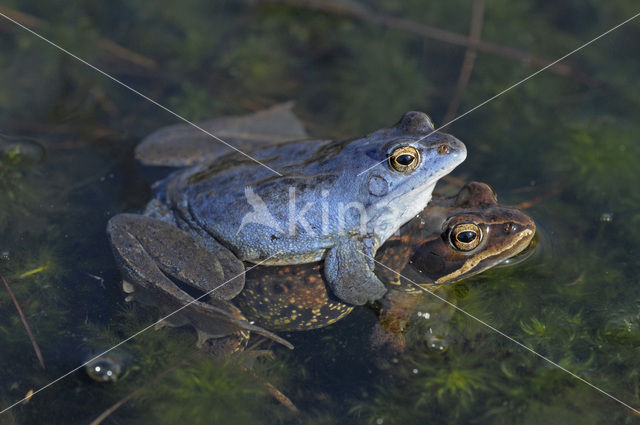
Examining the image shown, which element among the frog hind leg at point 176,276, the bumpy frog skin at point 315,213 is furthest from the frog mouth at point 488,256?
the frog hind leg at point 176,276

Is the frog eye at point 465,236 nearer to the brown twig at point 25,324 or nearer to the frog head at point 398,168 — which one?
the frog head at point 398,168

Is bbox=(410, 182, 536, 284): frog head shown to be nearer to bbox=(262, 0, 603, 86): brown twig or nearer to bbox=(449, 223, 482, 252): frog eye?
bbox=(449, 223, 482, 252): frog eye

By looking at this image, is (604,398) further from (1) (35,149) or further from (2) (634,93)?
(1) (35,149)

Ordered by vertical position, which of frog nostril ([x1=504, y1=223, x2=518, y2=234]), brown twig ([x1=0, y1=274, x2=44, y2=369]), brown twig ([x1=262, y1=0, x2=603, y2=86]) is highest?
brown twig ([x1=262, y1=0, x2=603, y2=86])

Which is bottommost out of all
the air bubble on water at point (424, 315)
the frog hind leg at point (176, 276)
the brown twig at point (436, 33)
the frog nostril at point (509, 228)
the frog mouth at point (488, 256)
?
the air bubble on water at point (424, 315)

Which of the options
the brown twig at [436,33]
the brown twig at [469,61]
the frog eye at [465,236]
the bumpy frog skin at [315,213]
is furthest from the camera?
the brown twig at [436,33]

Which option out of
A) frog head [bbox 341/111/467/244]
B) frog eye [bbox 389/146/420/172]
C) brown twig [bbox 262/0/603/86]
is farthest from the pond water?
frog eye [bbox 389/146/420/172]

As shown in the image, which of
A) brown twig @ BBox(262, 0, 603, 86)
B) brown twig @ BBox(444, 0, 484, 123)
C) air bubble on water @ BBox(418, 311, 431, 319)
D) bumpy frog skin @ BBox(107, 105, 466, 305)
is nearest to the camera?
bumpy frog skin @ BBox(107, 105, 466, 305)
